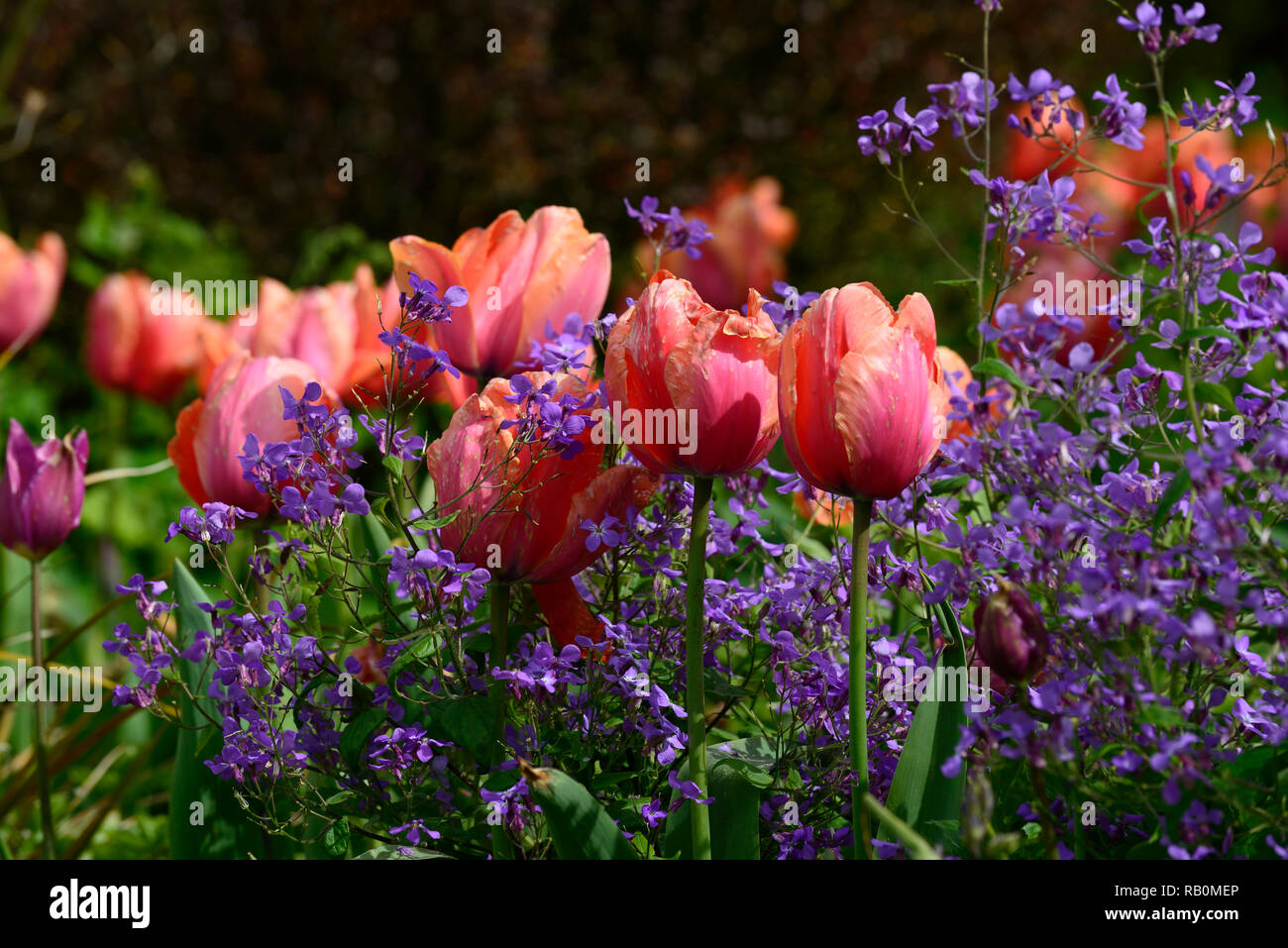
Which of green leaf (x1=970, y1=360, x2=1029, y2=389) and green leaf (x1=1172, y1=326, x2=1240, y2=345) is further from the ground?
green leaf (x1=1172, y1=326, x2=1240, y2=345)

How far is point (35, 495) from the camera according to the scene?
60.2 inches

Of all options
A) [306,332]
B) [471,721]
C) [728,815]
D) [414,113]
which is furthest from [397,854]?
[414,113]

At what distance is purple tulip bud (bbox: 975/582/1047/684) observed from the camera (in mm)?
920

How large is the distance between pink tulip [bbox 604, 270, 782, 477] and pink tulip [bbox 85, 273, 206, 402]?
7.10 feet

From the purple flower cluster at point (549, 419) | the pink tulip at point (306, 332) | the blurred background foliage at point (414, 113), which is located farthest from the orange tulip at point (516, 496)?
the blurred background foliage at point (414, 113)

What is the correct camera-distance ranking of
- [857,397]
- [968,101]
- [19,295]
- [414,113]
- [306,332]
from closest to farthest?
[857,397], [968,101], [306,332], [19,295], [414,113]

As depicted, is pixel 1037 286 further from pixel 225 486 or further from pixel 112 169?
pixel 112 169

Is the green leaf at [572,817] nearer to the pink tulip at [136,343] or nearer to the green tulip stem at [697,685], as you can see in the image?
the green tulip stem at [697,685]

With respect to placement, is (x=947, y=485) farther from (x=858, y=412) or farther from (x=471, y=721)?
(x=471, y=721)

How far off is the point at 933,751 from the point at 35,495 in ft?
3.64

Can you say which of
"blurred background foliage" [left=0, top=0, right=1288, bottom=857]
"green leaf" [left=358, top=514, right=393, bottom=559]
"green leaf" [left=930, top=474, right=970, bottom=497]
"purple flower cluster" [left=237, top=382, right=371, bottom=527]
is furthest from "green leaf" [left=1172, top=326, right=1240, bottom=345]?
"blurred background foliage" [left=0, top=0, right=1288, bottom=857]

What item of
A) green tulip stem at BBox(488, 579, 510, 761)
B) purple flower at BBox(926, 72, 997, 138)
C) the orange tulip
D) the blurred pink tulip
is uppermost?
the blurred pink tulip

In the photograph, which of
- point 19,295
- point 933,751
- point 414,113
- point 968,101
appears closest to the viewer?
point 933,751

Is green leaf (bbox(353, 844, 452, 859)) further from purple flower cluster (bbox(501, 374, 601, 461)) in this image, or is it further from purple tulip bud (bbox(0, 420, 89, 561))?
purple tulip bud (bbox(0, 420, 89, 561))
